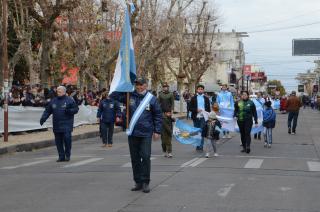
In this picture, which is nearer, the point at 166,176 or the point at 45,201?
the point at 45,201

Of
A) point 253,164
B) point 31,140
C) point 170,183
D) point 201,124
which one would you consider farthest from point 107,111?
point 170,183

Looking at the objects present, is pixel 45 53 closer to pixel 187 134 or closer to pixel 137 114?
pixel 187 134

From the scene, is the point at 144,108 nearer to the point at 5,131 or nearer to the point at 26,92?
the point at 5,131

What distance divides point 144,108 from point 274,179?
121 inches

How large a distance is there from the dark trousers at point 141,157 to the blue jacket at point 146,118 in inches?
4.6

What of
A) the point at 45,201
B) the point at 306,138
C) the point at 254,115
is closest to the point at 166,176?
the point at 45,201

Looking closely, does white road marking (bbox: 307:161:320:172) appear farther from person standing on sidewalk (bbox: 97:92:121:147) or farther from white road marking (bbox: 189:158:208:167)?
person standing on sidewalk (bbox: 97:92:121:147)

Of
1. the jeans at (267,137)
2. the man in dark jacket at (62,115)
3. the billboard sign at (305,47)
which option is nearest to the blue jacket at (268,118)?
the jeans at (267,137)

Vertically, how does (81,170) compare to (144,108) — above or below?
below

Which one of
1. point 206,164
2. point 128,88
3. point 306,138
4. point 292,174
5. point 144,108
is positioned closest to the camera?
point 144,108

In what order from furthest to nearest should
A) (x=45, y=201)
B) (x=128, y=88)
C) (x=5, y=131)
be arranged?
1. (x=5, y=131)
2. (x=128, y=88)
3. (x=45, y=201)

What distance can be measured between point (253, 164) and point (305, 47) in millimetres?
62672

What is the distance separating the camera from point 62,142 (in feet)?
47.5

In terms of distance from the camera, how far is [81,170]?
12422 mm
